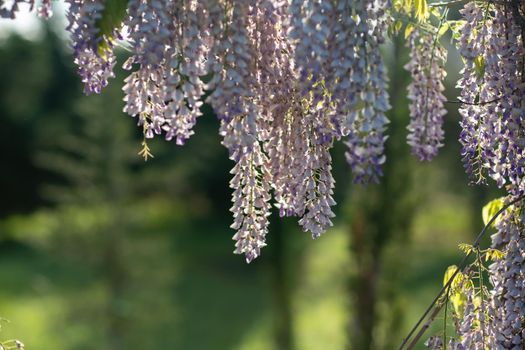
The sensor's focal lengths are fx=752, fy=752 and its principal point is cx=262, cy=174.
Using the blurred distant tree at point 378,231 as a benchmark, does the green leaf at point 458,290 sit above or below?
below

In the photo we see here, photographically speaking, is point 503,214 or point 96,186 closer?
point 503,214

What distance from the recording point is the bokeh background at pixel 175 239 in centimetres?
1027

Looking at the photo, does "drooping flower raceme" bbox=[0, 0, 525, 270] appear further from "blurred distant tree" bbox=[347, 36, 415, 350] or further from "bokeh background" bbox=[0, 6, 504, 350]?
"blurred distant tree" bbox=[347, 36, 415, 350]

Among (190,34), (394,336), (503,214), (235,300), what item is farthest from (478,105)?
(235,300)

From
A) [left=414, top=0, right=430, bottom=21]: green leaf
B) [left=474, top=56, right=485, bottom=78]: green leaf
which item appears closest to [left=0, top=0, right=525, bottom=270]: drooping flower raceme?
[left=474, top=56, right=485, bottom=78]: green leaf

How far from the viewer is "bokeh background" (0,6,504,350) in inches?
404

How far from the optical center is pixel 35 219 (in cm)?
3017

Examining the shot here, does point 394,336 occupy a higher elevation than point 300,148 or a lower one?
lower

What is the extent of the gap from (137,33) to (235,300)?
2127 centimetres

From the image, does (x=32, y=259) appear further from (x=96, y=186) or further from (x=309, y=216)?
(x=309, y=216)

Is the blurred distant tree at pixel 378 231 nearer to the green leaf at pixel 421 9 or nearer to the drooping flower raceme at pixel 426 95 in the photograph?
the drooping flower raceme at pixel 426 95

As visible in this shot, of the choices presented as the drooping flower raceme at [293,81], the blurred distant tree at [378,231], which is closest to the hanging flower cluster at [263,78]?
the drooping flower raceme at [293,81]

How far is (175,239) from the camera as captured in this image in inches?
1189

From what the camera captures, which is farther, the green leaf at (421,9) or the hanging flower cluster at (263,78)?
the green leaf at (421,9)
